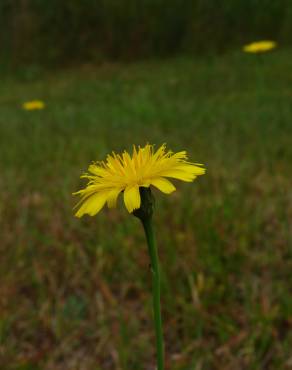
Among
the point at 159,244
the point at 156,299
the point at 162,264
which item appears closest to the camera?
the point at 156,299

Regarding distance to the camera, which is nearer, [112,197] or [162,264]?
[112,197]

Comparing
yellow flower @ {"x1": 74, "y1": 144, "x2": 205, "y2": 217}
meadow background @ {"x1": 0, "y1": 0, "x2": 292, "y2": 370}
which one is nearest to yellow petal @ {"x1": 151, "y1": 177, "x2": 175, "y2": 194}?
yellow flower @ {"x1": 74, "y1": 144, "x2": 205, "y2": 217}

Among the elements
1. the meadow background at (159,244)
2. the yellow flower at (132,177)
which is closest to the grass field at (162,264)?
the meadow background at (159,244)

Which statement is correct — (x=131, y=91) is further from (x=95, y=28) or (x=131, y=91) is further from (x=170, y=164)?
(x=170, y=164)

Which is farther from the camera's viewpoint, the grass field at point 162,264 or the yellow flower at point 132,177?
the grass field at point 162,264

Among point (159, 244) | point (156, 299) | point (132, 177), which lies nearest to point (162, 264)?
point (159, 244)

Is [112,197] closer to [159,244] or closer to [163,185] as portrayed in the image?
[163,185]

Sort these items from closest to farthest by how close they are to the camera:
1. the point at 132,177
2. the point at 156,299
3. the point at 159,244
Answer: the point at 156,299 < the point at 132,177 < the point at 159,244

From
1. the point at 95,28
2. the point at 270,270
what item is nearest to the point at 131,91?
the point at 95,28

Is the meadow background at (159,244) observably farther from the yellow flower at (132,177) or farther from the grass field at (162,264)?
the yellow flower at (132,177)
